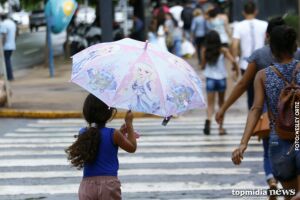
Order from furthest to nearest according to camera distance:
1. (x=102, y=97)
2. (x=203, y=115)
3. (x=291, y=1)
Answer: (x=291, y=1) → (x=203, y=115) → (x=102, y=97)

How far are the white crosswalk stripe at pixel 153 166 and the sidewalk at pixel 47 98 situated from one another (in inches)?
71.6

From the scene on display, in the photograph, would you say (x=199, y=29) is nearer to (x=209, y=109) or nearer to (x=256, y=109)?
(x=209, y=109)

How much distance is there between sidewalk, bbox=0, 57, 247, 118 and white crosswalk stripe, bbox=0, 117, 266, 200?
5.97 ft

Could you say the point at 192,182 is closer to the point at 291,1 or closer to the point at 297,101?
the point at 297,101

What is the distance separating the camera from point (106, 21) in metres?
18.7

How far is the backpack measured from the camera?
5.58 meters

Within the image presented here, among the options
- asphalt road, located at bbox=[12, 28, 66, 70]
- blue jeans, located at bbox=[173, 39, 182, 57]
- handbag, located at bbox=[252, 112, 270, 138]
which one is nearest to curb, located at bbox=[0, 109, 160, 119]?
blue jeans, located at bbox=[173, 39, 182, 57]

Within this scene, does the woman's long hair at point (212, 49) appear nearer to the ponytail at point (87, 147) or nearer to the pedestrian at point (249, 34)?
the pedestrian at point (249, 34)

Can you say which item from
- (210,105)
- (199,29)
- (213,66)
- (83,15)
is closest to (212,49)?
(213,66)

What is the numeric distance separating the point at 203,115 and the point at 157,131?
2425mm

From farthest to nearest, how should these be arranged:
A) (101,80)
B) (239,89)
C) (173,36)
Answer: (173,36), (239,89), (101,80)

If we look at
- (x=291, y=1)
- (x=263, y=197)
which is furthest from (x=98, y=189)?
(x=291, y=1)

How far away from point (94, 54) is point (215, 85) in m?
7.33

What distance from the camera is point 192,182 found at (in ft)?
31.0
